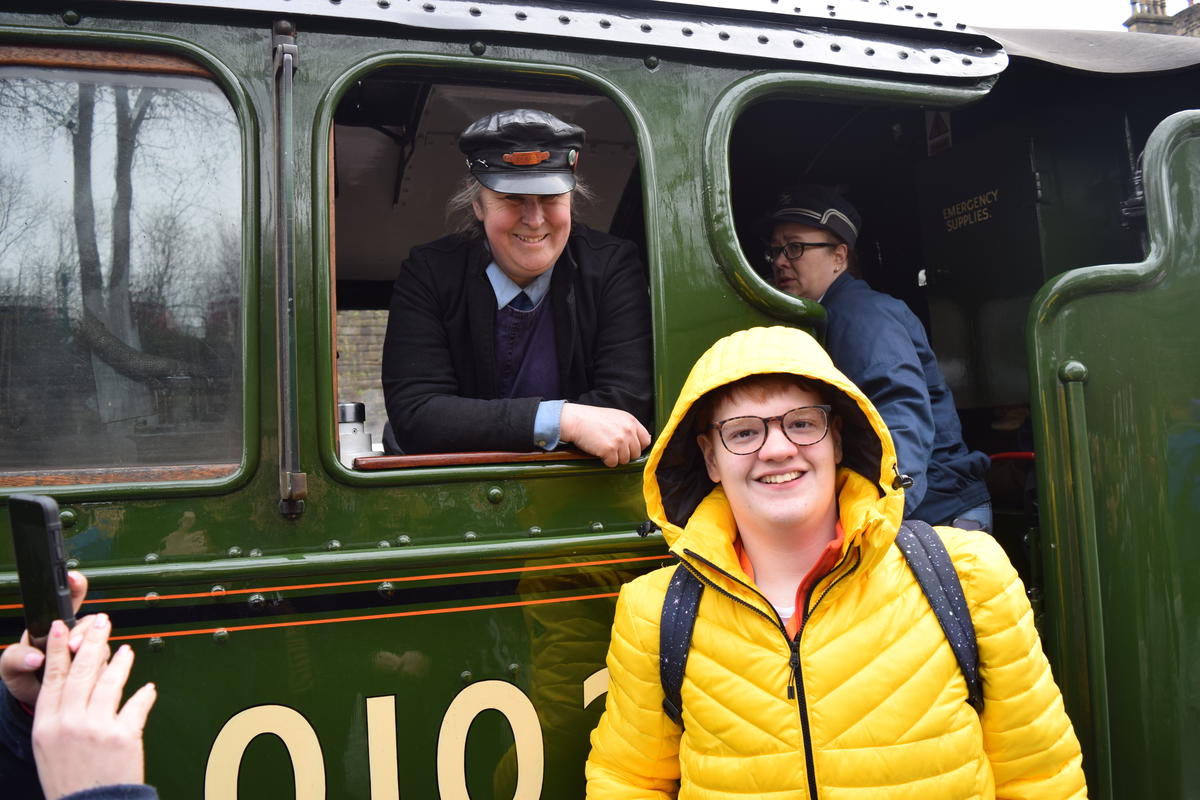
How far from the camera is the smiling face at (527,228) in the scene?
2.17m

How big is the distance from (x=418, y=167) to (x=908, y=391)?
1.85m

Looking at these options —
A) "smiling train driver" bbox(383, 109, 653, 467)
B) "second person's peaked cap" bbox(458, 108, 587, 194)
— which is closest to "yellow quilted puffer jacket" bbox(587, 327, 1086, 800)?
"smiling train driver" bbox(383, 109, 653, 467)

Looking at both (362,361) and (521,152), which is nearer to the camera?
(521,152)

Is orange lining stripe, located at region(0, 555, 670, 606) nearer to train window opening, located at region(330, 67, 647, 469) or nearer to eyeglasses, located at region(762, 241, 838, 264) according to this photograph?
train window opening, located at region(330, 67, 647, 469)

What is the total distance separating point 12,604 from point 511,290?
1.22 metres

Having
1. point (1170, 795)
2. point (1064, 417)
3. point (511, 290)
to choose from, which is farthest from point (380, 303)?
point (1170, 795)

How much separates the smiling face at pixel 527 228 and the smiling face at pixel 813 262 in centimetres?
90

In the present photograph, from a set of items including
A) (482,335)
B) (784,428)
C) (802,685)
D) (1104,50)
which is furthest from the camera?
(1104,50)

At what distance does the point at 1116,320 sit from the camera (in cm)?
230

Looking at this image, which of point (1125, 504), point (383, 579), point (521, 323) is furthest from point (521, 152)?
point (1125, 504)

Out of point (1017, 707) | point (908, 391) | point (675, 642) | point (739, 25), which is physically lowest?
point (1017, 707)

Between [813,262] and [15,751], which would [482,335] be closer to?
[813,262]

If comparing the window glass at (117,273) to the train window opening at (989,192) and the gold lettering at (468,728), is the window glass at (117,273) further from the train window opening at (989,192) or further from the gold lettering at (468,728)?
the train window opening at (989,192)

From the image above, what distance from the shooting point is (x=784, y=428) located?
168 cm
